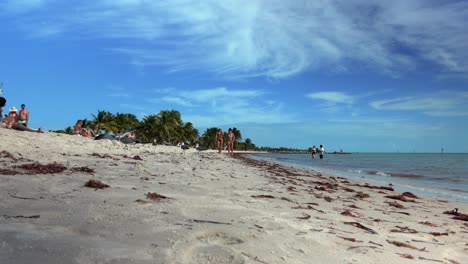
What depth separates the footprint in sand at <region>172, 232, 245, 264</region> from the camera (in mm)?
2465

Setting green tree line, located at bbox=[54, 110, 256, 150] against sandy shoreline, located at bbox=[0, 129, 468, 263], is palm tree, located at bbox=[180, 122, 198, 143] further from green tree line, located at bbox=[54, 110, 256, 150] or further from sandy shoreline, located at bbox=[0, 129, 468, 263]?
sandy shoreline, located at bbox=[0, 129, 468, 263]

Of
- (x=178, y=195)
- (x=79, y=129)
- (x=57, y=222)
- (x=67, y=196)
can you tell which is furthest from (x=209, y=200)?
(x=79, y=129)

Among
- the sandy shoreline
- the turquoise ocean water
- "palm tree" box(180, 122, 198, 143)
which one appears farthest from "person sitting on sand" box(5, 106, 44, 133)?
"palm tree" box(180, 122, 198, 143)

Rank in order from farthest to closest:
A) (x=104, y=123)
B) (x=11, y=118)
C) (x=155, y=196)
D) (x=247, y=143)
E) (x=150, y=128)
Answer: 1. (x=247, y=143)
2. (x=150, y=128)
3. (x=104, y=123)
4. (x=11, y=118)
5. (x=155, y=196)

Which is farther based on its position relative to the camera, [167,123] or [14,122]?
[167,123]

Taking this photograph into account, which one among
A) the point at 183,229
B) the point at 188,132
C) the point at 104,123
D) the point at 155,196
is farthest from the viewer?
the point at 188,132

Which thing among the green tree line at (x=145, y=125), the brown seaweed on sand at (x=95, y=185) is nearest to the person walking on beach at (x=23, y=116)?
the brown seaweed on sand at (x=95, y=185)

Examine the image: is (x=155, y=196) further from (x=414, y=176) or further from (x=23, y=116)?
(x=414, y=176)

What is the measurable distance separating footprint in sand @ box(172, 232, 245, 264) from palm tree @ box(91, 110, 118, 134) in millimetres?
68266

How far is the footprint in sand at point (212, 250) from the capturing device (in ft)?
8.09

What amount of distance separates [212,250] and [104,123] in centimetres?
6909

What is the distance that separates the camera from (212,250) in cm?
→ 266

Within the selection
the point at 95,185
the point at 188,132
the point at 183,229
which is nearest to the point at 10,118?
the point at 95,185

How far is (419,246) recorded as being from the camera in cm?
379
